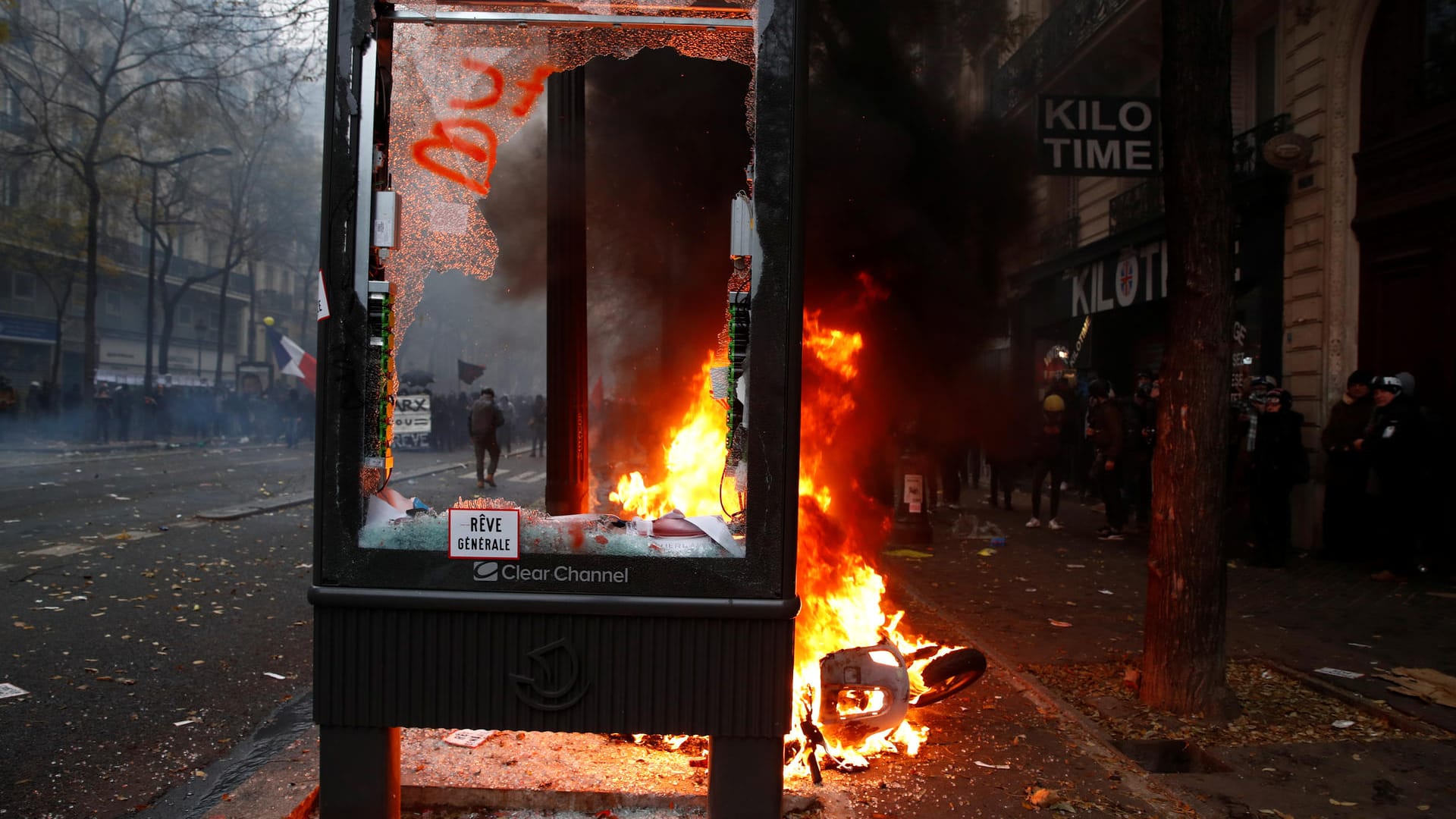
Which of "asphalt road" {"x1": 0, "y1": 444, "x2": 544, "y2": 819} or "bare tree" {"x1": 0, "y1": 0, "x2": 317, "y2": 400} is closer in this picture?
"asphalt road" {"x1": 0, "y1": 444, "x2": 544, "y2": 819}

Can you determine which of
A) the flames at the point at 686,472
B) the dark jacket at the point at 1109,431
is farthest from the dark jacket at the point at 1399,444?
the flames at the point at 686,472

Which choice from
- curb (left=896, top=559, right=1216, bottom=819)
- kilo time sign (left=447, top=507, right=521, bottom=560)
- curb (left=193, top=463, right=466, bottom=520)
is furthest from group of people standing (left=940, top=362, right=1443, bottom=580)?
curb (left=193, top=463, right=466, bottom=520)

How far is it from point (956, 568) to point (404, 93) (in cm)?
715

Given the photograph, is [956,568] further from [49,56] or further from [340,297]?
[49,56]

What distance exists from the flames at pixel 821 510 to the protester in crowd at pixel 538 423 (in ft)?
1.59

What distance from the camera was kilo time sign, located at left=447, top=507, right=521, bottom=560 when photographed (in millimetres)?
2586

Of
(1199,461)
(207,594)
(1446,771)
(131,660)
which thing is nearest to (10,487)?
(207,594)

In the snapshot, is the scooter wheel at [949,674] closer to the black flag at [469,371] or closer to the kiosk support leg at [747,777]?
the kiosk support leg at [747,777]

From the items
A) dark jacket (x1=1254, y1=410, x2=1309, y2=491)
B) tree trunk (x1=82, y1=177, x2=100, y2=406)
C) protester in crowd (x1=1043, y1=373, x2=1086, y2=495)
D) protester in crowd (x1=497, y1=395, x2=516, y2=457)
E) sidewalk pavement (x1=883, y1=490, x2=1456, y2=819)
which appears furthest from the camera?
tree trunk (x1=82, y1=177, x2=100, y2=406)

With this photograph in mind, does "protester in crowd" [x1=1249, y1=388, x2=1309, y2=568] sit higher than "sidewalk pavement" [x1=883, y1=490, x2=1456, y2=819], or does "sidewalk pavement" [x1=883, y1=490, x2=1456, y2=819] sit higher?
"protester in crowd" [x1=1249, y1=388, x2=1309, y2=568]

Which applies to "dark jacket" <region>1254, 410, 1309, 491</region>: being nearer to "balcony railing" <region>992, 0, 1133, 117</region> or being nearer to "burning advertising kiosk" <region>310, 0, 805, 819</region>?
"balcony railing" <region>992, 0, 1133, 117</region>

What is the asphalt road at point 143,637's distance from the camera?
11.9 ft

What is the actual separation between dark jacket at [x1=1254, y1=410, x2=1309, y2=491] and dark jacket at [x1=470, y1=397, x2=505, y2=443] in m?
7.70

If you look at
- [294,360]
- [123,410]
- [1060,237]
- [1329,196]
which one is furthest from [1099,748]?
[123,410]
